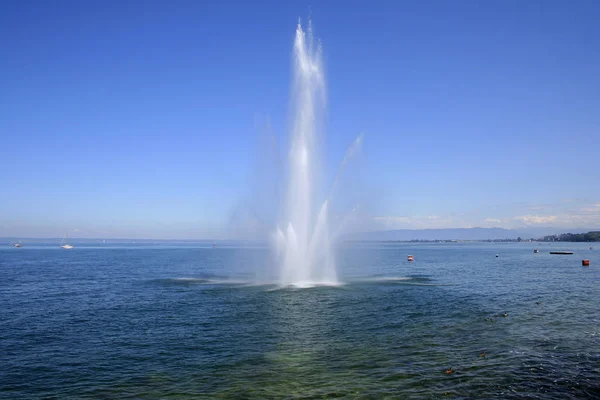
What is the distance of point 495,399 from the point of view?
54.3 ft

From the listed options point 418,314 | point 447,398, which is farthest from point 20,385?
point 418,314

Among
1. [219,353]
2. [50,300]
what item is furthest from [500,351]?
[50,300]

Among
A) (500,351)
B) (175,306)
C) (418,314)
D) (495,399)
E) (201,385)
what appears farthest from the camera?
(175,306)

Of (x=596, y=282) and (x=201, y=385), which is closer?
(x=201, y=385)

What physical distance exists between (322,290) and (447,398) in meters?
31.7

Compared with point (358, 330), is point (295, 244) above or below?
above

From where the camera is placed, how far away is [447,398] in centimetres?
1669

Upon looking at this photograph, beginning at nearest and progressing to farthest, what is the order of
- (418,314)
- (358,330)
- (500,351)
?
(500,351) → (358,330) → (418,314)

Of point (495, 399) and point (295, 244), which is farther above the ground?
point (295, 244)

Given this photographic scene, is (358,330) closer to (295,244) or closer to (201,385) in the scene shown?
(201,385)

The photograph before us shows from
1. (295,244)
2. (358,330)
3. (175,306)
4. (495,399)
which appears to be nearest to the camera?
(495,399)

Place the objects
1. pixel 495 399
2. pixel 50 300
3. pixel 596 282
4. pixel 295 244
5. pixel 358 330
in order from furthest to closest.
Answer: pixel 596 282
pixel 295 244
pixel 50 300
pixel 358 330
pixel 495 399

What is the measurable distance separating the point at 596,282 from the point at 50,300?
67.3 metres

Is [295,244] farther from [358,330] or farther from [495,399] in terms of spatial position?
[495,399]
